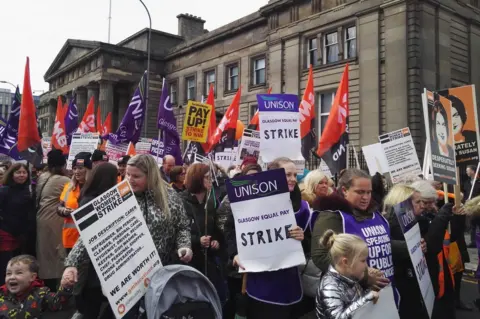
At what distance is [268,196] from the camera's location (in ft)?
11.7

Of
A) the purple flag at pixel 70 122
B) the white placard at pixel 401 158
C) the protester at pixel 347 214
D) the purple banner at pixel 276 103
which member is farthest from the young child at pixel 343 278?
the purple flag at pixel 70 122

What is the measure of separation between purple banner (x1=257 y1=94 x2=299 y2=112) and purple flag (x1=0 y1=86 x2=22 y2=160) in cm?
754

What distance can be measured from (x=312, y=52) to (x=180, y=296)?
21164 mm

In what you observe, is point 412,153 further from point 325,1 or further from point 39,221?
point 325,1

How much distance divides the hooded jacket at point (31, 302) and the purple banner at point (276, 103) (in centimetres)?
453

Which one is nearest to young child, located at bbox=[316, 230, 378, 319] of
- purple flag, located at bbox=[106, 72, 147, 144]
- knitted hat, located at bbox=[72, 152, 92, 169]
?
knitted hat, located at bbox=[72, 152, 92, 169]

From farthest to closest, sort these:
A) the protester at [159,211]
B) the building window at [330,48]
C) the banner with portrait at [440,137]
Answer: the building window at [330,48], the banner with portrait at [440,137], the protester at [159,211]

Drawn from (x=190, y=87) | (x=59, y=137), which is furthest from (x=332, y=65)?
(x=190, y=87)

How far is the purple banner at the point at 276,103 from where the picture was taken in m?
7.06

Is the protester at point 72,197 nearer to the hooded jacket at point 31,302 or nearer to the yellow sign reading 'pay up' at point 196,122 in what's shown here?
the hooded jacket at point 31,302

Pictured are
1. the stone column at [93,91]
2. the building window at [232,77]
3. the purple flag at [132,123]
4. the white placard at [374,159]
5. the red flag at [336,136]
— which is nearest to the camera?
the red flag at [336,136]

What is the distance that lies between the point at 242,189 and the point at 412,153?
536cm

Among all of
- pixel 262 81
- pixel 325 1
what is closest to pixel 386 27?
pixel 325 1

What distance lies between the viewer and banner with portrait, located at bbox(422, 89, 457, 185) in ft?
15.0
